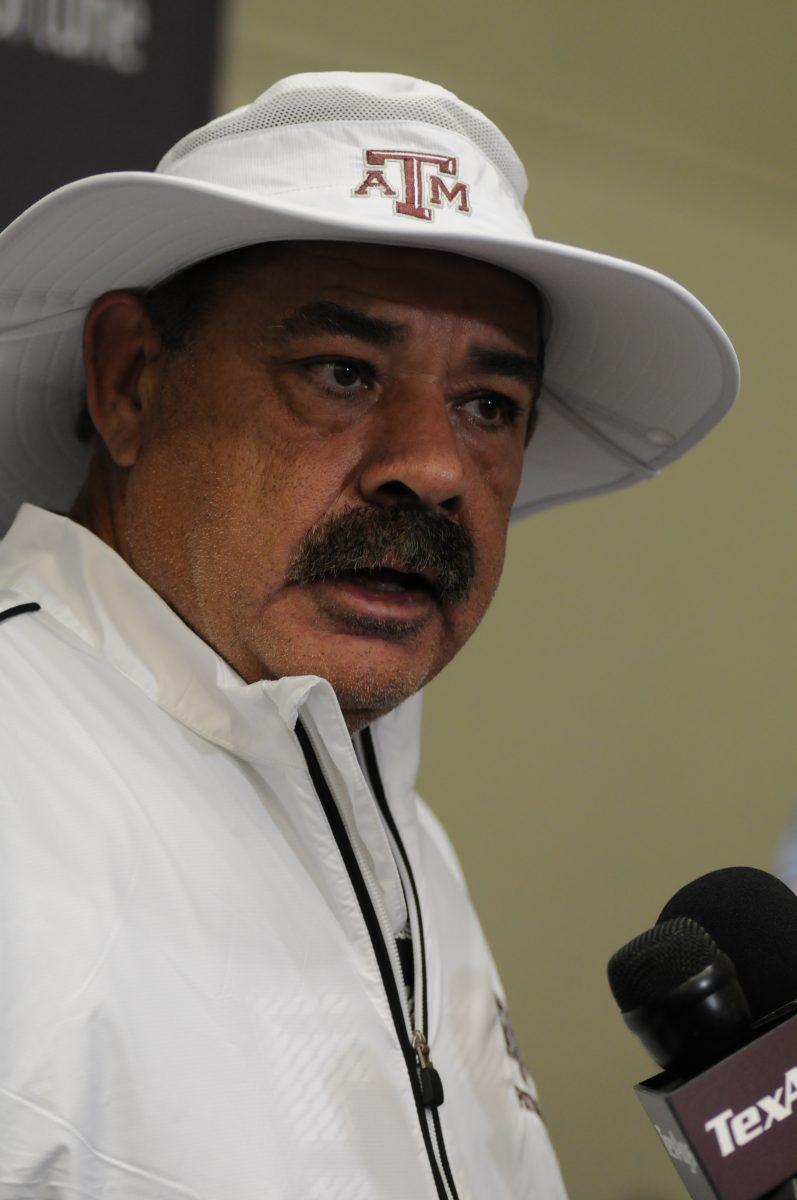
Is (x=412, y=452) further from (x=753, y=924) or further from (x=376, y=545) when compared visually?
(x=753, y=924)

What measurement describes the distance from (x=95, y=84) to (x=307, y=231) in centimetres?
49

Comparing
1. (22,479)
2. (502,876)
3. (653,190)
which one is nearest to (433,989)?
(22,479)

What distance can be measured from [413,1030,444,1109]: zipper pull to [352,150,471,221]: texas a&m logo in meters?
0.58

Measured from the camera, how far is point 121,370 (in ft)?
3.66

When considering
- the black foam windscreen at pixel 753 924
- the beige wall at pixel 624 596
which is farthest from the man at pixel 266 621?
the beige wall at pixel 624 596

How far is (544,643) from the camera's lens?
7.13ft

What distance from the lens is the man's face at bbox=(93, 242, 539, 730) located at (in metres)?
1.01

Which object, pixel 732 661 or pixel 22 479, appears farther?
pixel 732 661

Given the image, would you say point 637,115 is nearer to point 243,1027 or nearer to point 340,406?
point 340,406

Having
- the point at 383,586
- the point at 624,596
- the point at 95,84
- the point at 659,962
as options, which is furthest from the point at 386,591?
the point at 624,596

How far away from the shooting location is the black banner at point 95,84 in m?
1.33

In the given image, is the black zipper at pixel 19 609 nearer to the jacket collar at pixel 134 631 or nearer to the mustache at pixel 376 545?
the jacket collar at pixel 134 631

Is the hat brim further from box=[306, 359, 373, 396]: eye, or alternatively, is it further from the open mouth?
the open mouth

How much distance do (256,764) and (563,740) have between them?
1256mm
